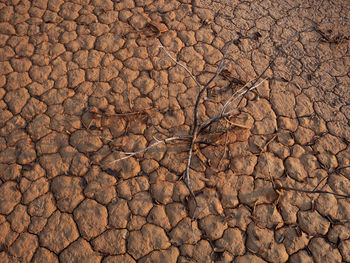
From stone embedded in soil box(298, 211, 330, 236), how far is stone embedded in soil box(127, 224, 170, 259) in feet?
2.96

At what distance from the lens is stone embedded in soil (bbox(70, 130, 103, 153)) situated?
208cm

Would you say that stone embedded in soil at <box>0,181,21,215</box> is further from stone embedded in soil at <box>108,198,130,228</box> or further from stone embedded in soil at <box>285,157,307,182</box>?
stone embedded in soil at <box>285,157,307,182</box>

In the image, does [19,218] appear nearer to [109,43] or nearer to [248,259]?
[248,259]

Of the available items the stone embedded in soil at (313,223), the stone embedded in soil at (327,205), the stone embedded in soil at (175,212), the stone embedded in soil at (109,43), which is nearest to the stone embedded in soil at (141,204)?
the stone embedded in soil at (175,212)

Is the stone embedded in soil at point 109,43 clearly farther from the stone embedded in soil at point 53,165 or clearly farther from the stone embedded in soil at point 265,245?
the stone embedded in soil at point 265,245

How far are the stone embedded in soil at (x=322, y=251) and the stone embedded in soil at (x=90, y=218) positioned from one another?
133 cm

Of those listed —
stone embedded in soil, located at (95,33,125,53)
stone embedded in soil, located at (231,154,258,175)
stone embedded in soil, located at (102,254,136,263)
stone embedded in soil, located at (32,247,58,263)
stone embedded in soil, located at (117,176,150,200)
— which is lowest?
stone embedded in soil, located at (32,247,58,263)

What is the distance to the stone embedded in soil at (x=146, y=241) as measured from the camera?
5.79 feet

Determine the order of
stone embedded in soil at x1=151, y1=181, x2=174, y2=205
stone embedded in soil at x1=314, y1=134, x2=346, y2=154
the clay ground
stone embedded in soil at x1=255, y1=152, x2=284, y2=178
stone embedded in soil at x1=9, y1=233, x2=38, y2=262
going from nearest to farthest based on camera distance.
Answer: stone embedded in soil at x1=9, y1=233, x2=38, y2=262 < the clay ground < stone embedded in soil at x1=151, y1=181, x2=174, y2=205 < stone embedded in soil at x1=255, y1=152, x2=284, y2=178 < stone embedded in soil at x1=314, y1=134, x2=346, y2=154

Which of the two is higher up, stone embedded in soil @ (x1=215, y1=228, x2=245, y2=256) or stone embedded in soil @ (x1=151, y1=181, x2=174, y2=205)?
stone embedded in soil @ (x1=151, y1=181, x2=174, y2=205)

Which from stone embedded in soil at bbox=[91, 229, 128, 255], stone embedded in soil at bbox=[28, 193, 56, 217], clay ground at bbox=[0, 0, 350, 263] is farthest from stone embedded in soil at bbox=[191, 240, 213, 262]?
stone embedded in soil at bbox=[28, 193, 56, 217]

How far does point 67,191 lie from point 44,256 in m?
0.40

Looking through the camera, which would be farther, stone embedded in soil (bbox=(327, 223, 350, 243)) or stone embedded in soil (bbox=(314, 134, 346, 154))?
stone embedded in soil (bbox=(314, 134, 346, 154))

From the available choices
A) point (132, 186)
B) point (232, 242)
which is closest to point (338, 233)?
point (232, 242)
